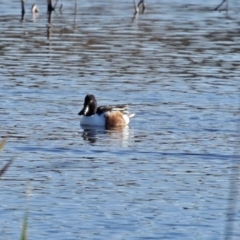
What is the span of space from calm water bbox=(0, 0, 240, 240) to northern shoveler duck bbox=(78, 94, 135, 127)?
0.23 meters

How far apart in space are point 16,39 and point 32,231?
1580cm

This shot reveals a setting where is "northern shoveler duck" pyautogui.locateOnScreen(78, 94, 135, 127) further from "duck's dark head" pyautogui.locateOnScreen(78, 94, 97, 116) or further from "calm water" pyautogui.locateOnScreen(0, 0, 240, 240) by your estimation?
"calm water" pyautogui.locateOnScreen(0, 0, 240, 240)

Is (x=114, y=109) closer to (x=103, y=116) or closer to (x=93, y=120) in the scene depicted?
(x=103, y=116)

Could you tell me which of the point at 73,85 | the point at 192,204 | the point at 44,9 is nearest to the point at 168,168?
the point at 192,204

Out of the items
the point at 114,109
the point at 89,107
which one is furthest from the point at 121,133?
the point at 89,107

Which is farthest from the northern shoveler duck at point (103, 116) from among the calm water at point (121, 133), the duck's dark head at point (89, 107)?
the calm water at point (121, 133)

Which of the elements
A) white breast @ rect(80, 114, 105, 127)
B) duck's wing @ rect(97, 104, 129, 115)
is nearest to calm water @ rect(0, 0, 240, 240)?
white breast @ rect(80, 114, 105, 127)

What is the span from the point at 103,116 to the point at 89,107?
0.81ft

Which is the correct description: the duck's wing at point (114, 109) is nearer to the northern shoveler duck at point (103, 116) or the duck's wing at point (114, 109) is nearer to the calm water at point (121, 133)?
the northern shoveler duck at point (103, 116)

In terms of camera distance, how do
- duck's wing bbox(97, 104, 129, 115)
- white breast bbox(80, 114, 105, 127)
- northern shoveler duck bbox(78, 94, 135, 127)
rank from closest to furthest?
1. duck's wing bbox(97, 104, 129, 115)
2. northern shoveler duck bbox(78, 94, 135, 127)
3. white breast bbox(80, 114, 105, 127)

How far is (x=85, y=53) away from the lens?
70.8 ft

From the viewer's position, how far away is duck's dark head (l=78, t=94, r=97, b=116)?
1422 centimetres

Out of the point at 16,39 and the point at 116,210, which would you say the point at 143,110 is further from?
the point at 16,39

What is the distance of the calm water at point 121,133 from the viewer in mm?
8719
